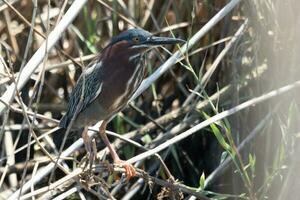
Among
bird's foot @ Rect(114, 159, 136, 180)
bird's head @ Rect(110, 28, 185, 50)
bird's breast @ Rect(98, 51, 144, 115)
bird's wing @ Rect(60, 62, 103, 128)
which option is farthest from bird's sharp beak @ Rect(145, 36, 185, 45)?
bird's foot @ Rect(114, 159, 136, 180)

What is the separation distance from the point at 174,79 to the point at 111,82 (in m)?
0.86

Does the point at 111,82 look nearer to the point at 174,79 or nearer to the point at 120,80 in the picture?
the point at 120,80

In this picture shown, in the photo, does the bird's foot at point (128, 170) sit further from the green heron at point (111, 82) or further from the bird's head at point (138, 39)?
the bird's head at point (138, 39)

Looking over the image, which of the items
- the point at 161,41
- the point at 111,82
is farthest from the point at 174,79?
the point at 161,41

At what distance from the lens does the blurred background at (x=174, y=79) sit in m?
3.24

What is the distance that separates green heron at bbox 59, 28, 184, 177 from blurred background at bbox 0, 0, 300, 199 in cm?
29

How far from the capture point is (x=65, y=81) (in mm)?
3934

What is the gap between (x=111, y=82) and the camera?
310 centimetres

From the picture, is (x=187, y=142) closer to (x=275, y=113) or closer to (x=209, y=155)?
(x=209, y=155)

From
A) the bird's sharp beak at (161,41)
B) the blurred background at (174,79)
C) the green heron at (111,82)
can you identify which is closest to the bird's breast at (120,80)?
the green heron at (111,82)

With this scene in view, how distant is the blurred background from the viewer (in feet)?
10.6

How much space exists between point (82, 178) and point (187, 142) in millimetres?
1391

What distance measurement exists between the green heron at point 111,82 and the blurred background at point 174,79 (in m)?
0.29

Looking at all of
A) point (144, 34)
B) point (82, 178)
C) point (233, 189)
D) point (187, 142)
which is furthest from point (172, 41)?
point (187, 142)
